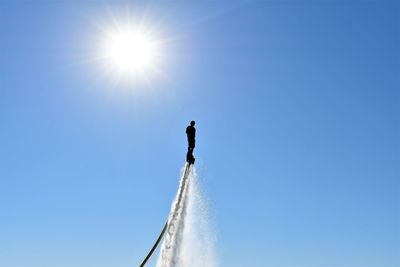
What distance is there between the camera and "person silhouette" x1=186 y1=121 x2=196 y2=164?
3934cm

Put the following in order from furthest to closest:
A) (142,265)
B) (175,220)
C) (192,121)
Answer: (192,121), (175,220), (142,265)

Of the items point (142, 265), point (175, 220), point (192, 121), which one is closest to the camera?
point (142, 265)

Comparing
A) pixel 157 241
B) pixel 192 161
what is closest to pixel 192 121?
pixel 192 161

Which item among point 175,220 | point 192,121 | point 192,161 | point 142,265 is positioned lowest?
point 142,265

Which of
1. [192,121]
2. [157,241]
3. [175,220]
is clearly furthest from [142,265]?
[192,121]

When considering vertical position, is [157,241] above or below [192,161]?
below

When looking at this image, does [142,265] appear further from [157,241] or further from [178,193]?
[178,193]

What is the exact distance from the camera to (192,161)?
3934 centimetres

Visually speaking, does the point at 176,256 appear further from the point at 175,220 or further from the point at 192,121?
the point at 192,121

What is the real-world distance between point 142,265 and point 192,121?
445 inches

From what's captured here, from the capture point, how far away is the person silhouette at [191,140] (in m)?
39.3

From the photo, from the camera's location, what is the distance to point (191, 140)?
39.5m

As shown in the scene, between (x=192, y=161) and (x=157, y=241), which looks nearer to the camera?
(x=157, y=241)

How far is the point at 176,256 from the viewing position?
35.8 m
